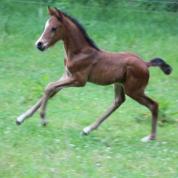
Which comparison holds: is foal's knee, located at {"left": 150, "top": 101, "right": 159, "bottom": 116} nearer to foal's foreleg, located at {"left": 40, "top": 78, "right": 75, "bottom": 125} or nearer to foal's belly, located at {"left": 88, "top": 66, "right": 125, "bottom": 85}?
foal's belly, located at {"left": 88, "top": 66, "right": 125, "bottom": 85}

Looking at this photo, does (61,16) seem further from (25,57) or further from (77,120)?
(25,57)

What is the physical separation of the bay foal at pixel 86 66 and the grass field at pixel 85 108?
1.61 feet

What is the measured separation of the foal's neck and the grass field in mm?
1111

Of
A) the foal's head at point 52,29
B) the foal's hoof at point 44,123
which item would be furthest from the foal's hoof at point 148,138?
the foal's head at point 52,29

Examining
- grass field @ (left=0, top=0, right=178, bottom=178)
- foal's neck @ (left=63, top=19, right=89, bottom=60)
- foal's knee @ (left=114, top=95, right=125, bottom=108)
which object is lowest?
grass field @ (left=0, top=0, right=178, bottom=178)

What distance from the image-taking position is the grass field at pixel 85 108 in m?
8.23

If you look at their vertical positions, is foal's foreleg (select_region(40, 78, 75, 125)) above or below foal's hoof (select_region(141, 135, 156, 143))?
above

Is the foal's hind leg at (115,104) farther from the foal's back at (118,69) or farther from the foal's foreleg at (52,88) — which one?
the foal's foreleg at (52,88)

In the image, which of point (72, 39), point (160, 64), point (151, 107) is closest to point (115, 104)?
point (151, 107)

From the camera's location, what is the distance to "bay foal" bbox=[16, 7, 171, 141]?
9.80m

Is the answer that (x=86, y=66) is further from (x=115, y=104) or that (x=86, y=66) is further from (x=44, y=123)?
(x=44, y=123)

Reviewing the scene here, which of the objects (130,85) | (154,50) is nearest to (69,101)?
(130,85)

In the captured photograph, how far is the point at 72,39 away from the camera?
9922 mm

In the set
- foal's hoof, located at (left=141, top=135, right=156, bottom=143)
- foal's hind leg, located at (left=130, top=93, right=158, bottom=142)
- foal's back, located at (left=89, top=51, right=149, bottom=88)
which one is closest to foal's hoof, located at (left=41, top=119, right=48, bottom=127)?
foal's back, located at (left=89, top=51, right=149, bottom=88)
